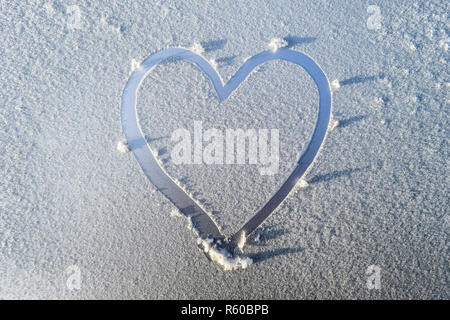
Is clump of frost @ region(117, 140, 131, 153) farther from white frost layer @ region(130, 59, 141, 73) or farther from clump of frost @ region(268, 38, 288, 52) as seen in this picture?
clump of frost @ region(268, 38, 288, 52)

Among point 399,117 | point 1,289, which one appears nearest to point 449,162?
point 399,117

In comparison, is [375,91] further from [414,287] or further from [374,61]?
[414,287]

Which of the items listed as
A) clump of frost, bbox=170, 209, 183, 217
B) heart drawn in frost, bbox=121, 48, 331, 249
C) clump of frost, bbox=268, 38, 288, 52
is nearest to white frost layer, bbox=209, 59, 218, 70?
heart drawn in frost, bbox=121, 48, 331, 249

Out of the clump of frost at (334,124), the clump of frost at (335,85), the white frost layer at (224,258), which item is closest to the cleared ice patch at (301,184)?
the clump of frost at (334,124)

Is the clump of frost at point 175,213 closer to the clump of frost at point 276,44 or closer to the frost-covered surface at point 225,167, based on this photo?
the frost-covered surface at point 225,167

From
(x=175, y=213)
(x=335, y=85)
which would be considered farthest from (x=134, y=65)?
(x=335, y=85)
